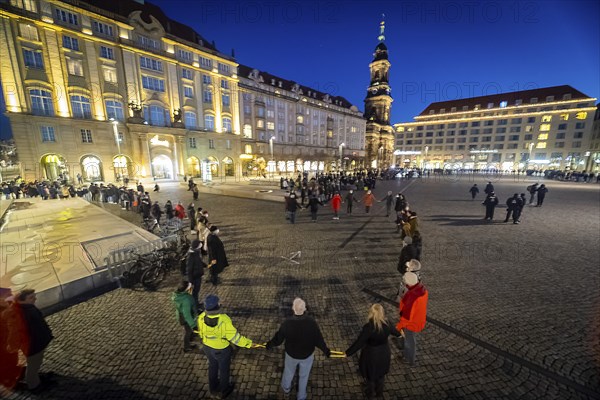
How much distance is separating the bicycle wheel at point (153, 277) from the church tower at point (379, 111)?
8706 centimetres

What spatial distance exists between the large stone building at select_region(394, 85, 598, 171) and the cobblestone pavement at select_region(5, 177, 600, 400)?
254ft

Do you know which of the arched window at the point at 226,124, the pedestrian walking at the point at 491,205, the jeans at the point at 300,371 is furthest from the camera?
the arched window at the point at 226,124

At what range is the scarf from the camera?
3754 millimetres

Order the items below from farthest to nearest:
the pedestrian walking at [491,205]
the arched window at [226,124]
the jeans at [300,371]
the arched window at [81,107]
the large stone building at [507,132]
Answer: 1. the large stone building at [507,132]
2. the arched window at [226,124]
3. the arched window at [81,107]
4. the pedestrian walking at [491,205]
5. the jeans at [300,371]

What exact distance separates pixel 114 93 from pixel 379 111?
7672cm

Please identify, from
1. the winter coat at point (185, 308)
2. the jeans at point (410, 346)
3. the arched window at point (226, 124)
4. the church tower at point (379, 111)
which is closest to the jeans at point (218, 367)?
the winter coat at point (185, 308)

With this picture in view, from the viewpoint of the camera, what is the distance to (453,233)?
1137 centimetres

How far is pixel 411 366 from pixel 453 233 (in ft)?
30.1

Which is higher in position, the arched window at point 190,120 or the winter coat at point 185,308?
the arched window at point 190,120

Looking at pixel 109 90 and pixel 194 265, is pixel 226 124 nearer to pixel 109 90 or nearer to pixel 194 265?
pixel 109 90

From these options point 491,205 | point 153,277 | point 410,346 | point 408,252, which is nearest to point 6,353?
point 153,277

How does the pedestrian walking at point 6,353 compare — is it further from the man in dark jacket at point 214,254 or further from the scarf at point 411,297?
the scarf at point 411,297

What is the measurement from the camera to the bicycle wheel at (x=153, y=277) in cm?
667

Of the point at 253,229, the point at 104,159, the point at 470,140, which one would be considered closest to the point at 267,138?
the point at 104,159
